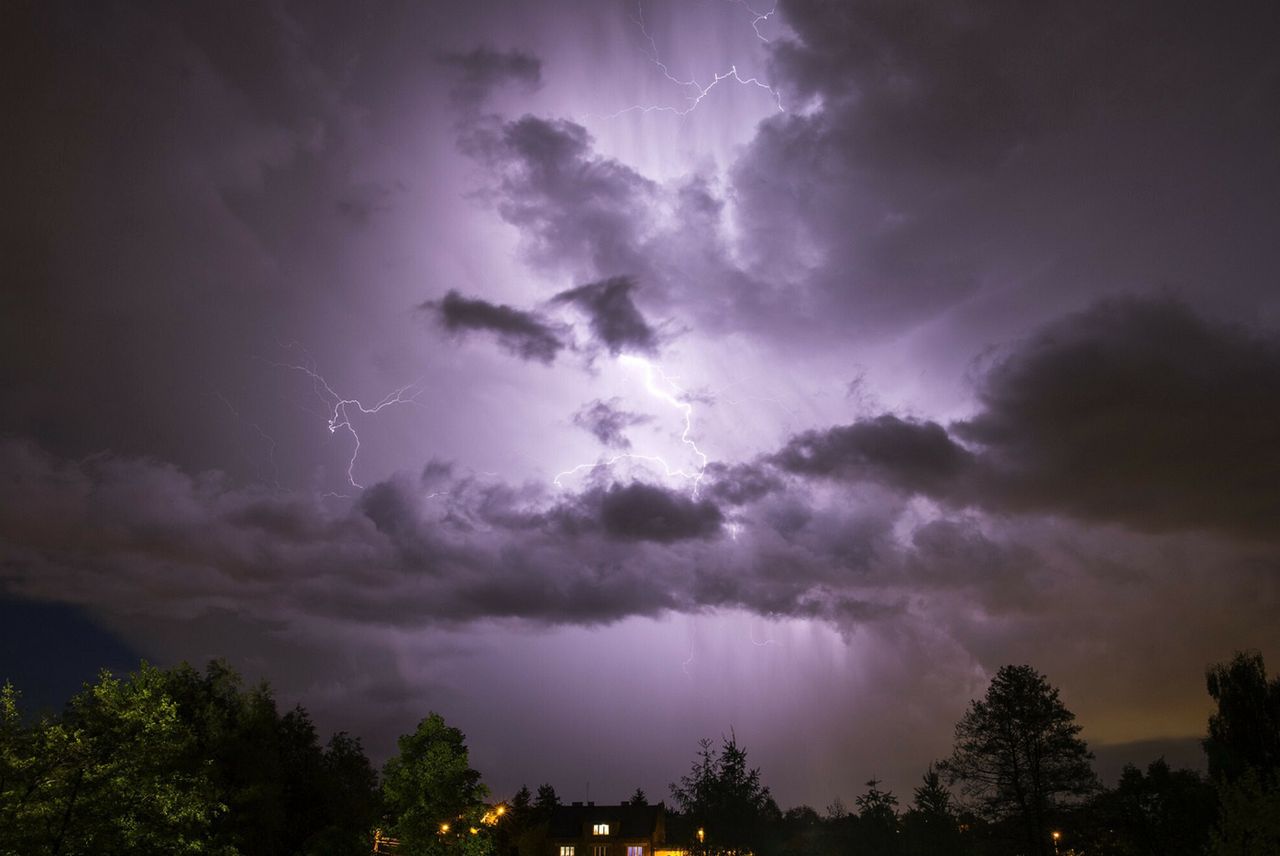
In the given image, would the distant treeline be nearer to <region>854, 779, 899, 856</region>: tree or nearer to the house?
<region>854, 779, 899, 856</region>: tree

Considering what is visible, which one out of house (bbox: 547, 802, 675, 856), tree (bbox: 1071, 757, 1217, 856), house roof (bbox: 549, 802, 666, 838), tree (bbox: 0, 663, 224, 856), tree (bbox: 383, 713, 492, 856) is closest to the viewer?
tree (bbox: 0, 663, 224, 856)

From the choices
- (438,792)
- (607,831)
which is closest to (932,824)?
(438,792)

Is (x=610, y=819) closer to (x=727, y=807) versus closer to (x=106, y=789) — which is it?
(x=727, y=807)

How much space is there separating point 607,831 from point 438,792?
7935 centimetres

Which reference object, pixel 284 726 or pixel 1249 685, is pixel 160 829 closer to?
pixel 284 726

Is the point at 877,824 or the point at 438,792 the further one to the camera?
the point at 877,824

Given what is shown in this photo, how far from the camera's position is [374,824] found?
42.9m

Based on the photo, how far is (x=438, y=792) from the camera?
38.2 meters

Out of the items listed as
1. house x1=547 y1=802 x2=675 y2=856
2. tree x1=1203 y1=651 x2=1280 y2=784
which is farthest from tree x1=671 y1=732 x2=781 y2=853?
house x1=547 y1=802 x2=675 y2=856

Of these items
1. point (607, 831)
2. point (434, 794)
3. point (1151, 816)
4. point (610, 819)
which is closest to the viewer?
point (434, 794)

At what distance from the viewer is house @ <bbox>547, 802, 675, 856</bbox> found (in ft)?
351

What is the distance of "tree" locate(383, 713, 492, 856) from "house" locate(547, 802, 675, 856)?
7551 cm

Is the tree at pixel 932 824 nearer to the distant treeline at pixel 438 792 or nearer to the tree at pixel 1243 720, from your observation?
the distant treeline at pixel 438 792

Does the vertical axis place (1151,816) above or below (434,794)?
below
